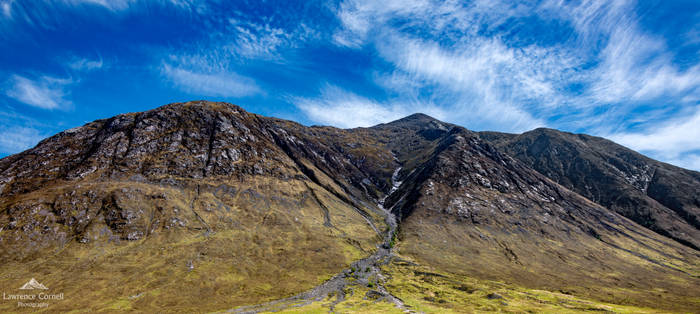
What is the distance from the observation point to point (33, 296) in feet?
309

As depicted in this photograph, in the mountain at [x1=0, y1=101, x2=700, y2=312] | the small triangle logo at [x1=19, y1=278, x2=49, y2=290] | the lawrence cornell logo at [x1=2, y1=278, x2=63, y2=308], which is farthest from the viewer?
the mountain at [x1=0, y1=101, x2=700, y2=312]

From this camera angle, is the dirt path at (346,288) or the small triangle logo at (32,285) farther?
the small triangle logo at (32,285)

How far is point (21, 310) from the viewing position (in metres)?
85.1

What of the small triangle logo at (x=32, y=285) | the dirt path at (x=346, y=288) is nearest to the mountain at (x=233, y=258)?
the dirt path at (x=346, y=288)

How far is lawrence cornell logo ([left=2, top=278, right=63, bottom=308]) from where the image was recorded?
89.8 metres

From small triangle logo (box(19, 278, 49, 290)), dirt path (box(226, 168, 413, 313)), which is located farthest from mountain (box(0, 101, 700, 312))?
small triangle logo (box(19, 278, 49, 290))

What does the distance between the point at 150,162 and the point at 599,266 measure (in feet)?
979

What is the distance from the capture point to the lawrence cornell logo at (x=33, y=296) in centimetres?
8975

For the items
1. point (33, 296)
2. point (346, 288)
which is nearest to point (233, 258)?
point (346, 288)

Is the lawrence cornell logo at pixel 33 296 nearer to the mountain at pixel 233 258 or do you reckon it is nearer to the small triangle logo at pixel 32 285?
the small triangle logo at pixel 32 285

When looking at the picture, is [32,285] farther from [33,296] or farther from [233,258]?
[233,258]

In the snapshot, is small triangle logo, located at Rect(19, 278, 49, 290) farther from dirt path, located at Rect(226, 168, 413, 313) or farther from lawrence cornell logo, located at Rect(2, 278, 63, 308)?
dirt path, located at Rect(226, 168, 413, 313)

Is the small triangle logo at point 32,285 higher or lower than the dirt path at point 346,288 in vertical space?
higher

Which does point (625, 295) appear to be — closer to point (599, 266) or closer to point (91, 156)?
point (599, 266)
